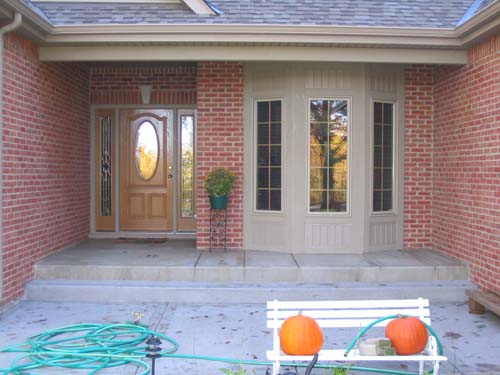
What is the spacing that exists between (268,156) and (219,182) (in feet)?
2.78

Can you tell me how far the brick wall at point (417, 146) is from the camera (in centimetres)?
830

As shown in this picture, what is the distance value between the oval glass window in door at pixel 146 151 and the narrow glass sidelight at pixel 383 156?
12.5ft

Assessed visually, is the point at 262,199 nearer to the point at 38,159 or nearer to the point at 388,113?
the point at 388,113

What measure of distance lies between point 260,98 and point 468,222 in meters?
3.22

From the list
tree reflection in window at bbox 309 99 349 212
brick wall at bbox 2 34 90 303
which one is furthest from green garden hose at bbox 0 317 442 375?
tree reflection in window at bbox 309 99 349 212

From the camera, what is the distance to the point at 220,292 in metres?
6.68

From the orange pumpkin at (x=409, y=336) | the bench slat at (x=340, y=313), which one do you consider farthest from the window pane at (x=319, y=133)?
the orange pumpkin at (x=409, y=336)

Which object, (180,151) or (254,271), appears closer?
(254,271)

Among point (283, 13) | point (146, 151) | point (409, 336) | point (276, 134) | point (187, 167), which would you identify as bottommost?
point (409, 336)

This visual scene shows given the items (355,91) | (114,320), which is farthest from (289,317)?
(355,91)

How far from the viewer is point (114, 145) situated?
32.1 feet

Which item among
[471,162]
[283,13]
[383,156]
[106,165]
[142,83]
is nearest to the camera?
[471,162]

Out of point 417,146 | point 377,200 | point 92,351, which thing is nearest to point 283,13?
point 417,146

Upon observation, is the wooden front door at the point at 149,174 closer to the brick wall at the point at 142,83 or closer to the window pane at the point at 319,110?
the brick wall at the point at 142,83
